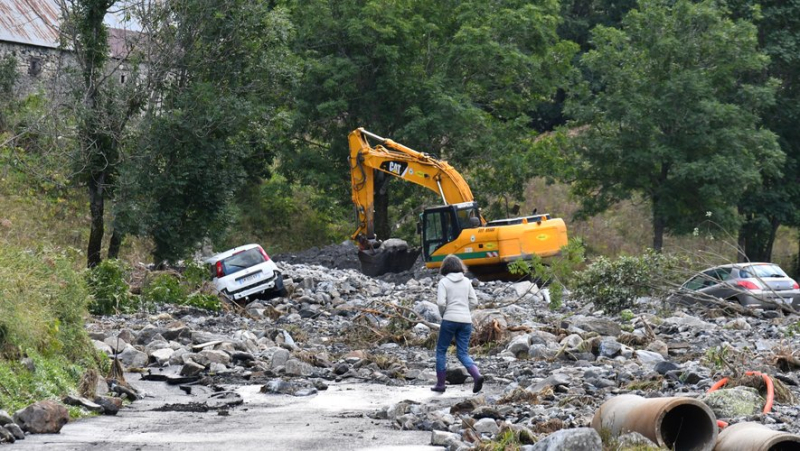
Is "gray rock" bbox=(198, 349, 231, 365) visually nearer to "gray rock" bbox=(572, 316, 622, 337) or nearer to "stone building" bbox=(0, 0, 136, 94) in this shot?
"gray rock" bbox=(572, 316, 622, 337)

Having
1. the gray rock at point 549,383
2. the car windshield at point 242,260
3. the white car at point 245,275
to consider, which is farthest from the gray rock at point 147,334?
the gray rock at point 549,383

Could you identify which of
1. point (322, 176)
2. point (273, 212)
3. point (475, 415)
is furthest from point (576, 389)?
point (273, 212)

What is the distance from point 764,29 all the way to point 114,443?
3549 cm

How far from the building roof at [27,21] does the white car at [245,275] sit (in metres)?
20.0

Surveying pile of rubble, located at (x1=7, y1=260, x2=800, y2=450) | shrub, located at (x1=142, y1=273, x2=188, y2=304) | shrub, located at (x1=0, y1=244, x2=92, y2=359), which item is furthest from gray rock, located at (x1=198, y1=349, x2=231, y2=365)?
shrub, located at (x1=142, y1=273, x2=188, y2=304)

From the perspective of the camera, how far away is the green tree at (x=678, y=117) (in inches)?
1416

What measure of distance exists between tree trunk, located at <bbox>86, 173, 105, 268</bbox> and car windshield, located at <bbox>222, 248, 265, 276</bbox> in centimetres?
303

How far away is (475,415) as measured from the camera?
36.7ft

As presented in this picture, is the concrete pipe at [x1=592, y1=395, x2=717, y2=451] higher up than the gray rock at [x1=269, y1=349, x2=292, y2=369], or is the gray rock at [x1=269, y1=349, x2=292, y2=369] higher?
the concrete pipe at [x1=592, y1=395, x2=717, y2=451]

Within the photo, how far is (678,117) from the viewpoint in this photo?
36.7 meters

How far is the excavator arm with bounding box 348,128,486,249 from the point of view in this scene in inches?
1268

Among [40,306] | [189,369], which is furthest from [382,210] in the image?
[40,306]

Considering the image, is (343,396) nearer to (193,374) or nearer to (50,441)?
(193,374)

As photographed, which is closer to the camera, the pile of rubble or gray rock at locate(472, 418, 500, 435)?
gray rock at locate(472, 418, 500, 435)
